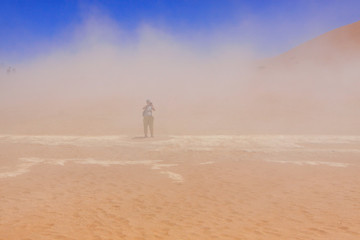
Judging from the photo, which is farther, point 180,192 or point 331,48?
point 331,48

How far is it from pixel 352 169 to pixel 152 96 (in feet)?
102

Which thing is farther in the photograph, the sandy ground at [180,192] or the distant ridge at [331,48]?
the distant ridge at [331,48]

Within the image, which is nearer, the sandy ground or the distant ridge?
the sandy ground

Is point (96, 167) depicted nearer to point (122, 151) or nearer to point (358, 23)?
point (122, 151)

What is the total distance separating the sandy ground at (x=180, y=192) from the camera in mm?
4703

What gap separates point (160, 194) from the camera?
6.61 meters

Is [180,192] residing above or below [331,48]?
below

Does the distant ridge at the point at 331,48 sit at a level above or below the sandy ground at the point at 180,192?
above

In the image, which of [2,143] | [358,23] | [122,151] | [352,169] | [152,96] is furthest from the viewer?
[358,23]

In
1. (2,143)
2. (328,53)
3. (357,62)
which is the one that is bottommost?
(2,143)

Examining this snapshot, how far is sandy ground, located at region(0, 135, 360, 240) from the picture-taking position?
4703 mm

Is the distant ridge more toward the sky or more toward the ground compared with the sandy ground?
more toward the sky

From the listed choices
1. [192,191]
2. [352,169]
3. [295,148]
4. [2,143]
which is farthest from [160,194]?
[2,143]

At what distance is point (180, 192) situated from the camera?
676cm
